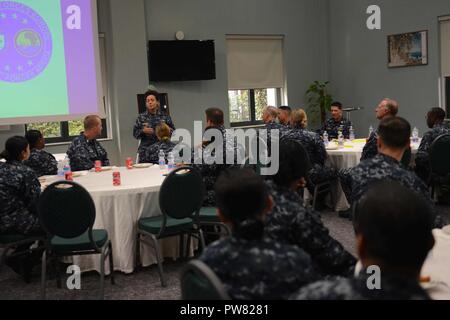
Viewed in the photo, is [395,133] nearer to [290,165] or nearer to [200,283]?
[290,165]

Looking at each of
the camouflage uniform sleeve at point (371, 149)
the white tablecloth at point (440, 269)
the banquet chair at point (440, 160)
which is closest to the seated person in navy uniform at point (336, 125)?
the banquet chair at point (440, 160)

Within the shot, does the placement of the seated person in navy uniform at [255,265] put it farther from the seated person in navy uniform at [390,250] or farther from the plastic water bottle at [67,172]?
the plastic water bottle at [67,172]

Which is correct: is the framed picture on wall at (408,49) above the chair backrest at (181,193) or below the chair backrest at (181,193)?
above

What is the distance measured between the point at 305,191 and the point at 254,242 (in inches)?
198

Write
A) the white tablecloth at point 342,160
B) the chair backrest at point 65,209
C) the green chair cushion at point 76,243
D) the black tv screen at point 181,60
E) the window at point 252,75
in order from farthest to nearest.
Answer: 1. the window at point 252,75
2. the black tv screen at point 181,60
3. the white tablecloth at point 342,160
4. the green chair cushion at point 76,243
5. the chair backrest at point 65,209

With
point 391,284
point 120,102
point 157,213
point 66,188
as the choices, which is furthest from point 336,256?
point 120,102

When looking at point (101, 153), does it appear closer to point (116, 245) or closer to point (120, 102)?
point (116, 245)

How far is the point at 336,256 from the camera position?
2.40 meters

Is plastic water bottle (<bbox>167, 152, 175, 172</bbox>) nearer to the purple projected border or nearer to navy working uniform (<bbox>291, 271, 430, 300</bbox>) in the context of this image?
the purple projected border

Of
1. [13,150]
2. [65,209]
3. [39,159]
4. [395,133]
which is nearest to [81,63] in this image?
[39,159]

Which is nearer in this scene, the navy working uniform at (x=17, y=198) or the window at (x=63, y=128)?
the navy working uniform at (x=17, y=198)

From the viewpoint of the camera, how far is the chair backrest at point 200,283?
5.31ft

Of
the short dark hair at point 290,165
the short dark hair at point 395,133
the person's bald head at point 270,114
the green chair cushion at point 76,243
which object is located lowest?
the green chair cushion at point 76,243

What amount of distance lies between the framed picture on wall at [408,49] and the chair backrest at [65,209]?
6544mm
